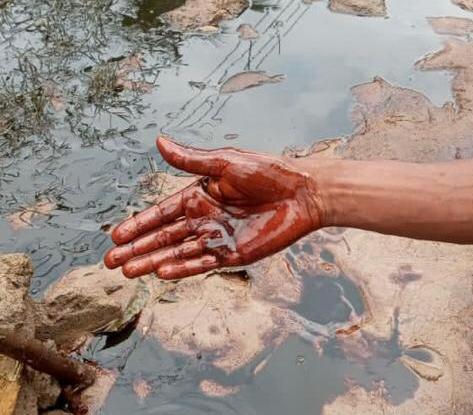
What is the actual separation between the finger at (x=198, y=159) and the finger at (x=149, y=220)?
160mm

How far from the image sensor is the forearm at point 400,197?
260 centimetres

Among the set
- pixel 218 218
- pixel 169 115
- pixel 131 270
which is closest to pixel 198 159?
pixel 218 218

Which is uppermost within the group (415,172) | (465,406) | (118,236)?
(415,172)

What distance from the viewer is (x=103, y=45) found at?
Answer: 19.7ft

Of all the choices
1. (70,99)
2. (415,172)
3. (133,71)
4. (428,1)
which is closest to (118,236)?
(415,172)

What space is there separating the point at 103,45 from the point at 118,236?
A: 366 centimetres

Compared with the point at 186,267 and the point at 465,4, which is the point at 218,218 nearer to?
the point at 186,267

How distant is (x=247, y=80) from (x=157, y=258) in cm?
329

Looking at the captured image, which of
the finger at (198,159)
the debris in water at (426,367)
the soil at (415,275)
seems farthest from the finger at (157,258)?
the debris in water at (426,367)

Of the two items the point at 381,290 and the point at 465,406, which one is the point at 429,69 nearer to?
the point at 381,290

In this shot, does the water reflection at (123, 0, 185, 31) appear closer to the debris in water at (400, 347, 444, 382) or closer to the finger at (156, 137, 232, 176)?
the finger at (156, 137, 232, 176)

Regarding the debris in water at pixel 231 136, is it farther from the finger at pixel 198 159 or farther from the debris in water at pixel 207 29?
the finger at pixel 198 159

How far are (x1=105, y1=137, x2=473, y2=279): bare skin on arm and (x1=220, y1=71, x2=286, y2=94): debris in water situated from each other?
291cm

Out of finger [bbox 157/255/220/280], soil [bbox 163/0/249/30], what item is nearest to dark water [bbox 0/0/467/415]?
soil [bbox 163/0/249/30]
